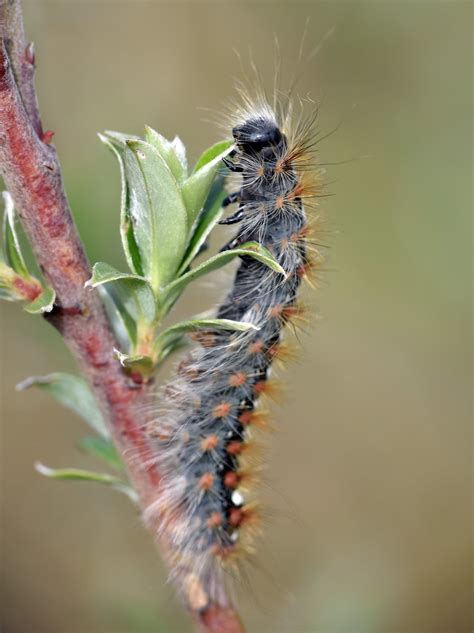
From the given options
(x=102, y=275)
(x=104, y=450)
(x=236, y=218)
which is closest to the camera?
(x=102, y=275)

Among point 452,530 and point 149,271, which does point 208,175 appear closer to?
point 149,271

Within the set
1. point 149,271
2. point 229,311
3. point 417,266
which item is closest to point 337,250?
point 417,266

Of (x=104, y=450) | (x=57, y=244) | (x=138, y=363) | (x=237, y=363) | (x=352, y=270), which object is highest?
(x=57, y=244)

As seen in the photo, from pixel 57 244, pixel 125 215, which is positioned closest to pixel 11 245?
pixel 57 244

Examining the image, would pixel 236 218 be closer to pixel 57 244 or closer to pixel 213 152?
pixel 213 152

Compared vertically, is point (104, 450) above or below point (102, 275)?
below

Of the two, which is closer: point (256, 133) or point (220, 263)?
point (220, 263)

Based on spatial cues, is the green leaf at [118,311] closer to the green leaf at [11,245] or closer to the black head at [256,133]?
the green leaf at [11,245]
